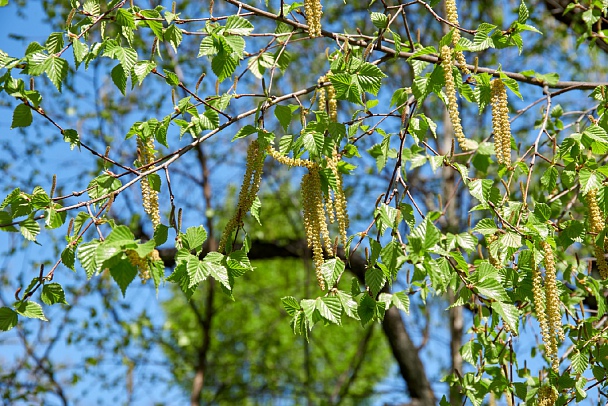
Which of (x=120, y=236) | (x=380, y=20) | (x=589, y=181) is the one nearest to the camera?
(x=120, y=236)

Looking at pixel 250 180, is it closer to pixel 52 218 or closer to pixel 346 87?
pixel 346 87

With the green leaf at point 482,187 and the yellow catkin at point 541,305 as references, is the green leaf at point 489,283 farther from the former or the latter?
the green leaf at point 482,187

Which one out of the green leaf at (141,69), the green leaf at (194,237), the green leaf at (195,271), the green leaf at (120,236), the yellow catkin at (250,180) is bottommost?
the green leaf at (195,271)

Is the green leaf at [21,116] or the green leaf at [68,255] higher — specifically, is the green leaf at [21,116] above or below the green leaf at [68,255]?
above

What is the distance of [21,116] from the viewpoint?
8.68 ft

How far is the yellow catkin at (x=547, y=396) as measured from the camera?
117 inches

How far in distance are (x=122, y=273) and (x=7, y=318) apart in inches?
25.9

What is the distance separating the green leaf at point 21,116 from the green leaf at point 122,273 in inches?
31.9

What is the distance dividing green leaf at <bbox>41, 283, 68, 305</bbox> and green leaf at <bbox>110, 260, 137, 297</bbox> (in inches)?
20.7

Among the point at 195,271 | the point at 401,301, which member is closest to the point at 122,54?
the point at 195,271

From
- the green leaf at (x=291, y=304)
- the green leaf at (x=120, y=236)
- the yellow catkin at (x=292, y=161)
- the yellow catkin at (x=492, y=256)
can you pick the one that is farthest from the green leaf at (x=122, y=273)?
the yellow catkin at (x=492, y=256)

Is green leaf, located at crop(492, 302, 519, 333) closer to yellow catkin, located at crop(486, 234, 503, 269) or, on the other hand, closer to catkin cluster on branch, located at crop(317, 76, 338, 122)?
yellow catkin, located at crop(486, 234, 503, 269)

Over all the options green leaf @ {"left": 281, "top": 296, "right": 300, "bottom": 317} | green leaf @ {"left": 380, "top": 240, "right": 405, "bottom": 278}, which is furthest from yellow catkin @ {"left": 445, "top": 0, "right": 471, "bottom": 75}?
green leaf @ {"left": 281, "top": 296, "right": 300, "bottom": 317}

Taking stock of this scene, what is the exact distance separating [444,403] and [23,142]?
6300mm
